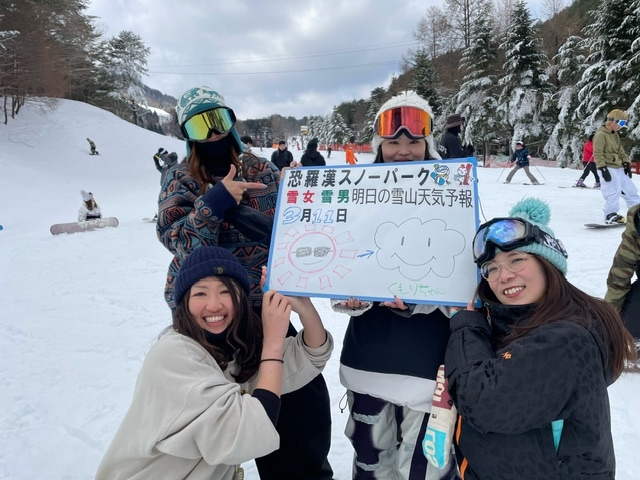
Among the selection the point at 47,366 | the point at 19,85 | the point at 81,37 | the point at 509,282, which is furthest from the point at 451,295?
the point at 81,37

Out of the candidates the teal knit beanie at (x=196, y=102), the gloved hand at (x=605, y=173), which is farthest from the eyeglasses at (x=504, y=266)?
the gloved hand at (x=605, y=173)

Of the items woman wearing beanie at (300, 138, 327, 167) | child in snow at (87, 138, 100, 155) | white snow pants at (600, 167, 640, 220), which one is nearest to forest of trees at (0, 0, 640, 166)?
child in snow at (87, 138, 100, 155)

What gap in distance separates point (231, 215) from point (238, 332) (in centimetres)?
57

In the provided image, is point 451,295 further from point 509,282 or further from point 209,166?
point 209,166

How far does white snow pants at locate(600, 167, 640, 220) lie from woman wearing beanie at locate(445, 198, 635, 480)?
7.27 m

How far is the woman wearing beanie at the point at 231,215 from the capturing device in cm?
183

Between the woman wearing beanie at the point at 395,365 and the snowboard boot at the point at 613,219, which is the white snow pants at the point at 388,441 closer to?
the woman wearing beanie at the point at 395,365

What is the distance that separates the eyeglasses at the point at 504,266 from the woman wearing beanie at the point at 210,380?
82 centimetres

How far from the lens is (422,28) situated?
36438 millimetres

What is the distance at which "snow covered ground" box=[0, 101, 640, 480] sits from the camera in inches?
110

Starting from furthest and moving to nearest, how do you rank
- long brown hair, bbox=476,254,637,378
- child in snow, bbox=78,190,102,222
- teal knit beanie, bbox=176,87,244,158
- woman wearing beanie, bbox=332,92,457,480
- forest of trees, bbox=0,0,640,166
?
forest of trees, bbox=0,0,640,166
child in snow, bbox=78,190,102,222
teal knit beanie, bbox=176,87,244,158
woman wearing beanie, bbox=332,92,457,480
long brown hair, bbox=476,254,637,378

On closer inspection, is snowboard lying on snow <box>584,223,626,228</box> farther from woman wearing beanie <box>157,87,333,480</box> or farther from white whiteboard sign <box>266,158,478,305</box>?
woman wearing beanie <box>157,87,333,480</box>

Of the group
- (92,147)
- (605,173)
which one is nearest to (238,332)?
(605,173)

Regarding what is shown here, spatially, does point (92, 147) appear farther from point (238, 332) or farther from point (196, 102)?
point (238, 332)
